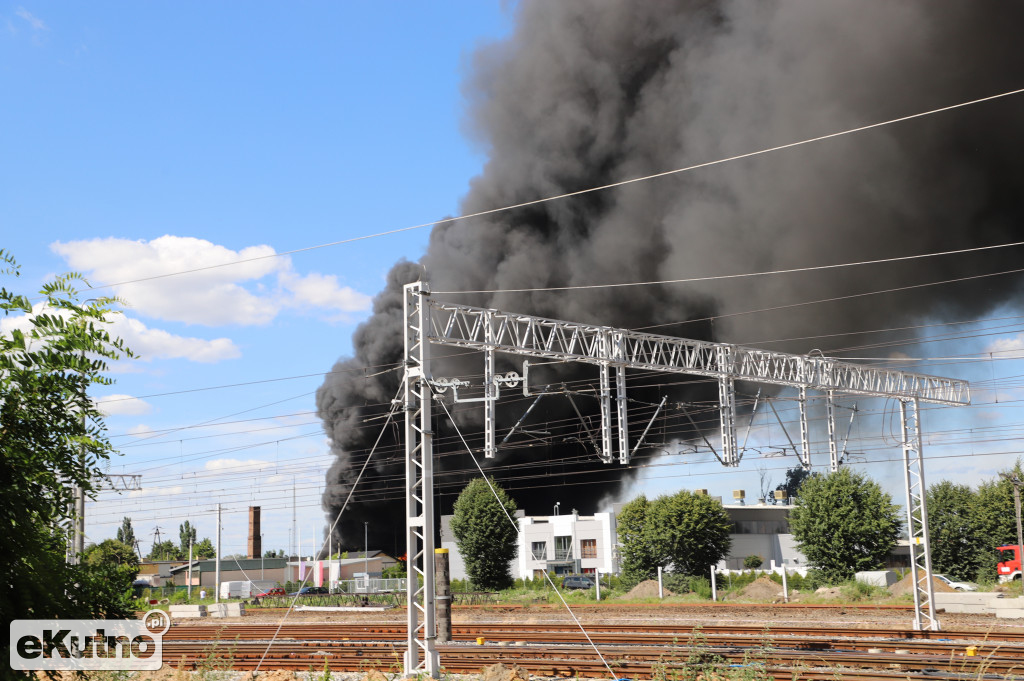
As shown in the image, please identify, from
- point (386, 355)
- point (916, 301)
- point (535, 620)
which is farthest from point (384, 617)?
point (386, 355)

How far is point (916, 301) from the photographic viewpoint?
46469 mm

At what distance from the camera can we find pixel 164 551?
104m

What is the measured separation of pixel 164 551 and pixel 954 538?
89964mm

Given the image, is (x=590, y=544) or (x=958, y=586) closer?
(x=958, y=586)

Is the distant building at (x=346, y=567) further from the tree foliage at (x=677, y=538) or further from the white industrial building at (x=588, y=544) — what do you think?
the tree foliage at (x=677, y=538)

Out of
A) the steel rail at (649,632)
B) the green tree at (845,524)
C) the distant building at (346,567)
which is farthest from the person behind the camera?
the distant building at (346,567)

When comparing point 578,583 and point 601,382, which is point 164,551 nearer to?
point 578,583

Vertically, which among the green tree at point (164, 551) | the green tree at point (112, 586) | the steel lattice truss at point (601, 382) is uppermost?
the steel lattice truss at point (601, 382)

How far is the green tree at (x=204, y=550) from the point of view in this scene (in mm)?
100000

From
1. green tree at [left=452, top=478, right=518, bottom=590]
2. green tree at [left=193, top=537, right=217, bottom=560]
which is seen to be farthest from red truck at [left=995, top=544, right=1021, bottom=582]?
green tree at [left=193, top=537, right=217, bottom=560]

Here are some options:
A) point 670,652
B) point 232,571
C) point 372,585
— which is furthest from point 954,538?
point 232,571

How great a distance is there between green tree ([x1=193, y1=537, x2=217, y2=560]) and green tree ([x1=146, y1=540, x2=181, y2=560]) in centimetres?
217

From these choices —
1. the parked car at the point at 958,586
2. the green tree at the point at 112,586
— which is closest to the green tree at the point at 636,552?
the parked car at the point at 958,586

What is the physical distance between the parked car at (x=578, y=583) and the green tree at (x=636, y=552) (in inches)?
152
